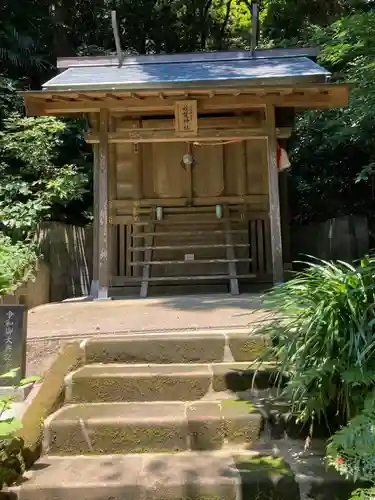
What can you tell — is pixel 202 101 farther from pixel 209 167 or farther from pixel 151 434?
pixel 151 434

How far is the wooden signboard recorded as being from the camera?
676cm

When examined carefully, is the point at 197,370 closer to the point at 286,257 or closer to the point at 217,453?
the point at 217,453

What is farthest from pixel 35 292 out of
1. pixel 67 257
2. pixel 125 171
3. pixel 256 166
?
pixel 256 166

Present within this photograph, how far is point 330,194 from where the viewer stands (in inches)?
434

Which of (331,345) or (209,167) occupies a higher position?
(209,167)

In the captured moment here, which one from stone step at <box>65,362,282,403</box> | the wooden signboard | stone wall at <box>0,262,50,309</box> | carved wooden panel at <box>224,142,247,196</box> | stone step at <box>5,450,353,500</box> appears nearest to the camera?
stone step at <box>5,450,353,500</box>

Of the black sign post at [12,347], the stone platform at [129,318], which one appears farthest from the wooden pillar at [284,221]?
the black sign post at [12,347]

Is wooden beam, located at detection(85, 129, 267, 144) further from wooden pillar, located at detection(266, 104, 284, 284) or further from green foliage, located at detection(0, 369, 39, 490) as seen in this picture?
green foliage, located at detection(0, 369, 39, 490)

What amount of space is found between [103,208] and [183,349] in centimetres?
350

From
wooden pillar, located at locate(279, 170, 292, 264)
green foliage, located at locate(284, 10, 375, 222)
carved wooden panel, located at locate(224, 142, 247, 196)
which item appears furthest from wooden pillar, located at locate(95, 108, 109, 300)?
green foliage, located at locate(284, 10, 375, 222)

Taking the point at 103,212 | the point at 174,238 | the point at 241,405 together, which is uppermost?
the point at 103,212

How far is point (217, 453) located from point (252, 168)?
19.5 feet

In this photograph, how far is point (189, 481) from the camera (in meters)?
2.67

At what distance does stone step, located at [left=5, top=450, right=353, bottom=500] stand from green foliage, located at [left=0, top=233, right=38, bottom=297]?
3264 mm
